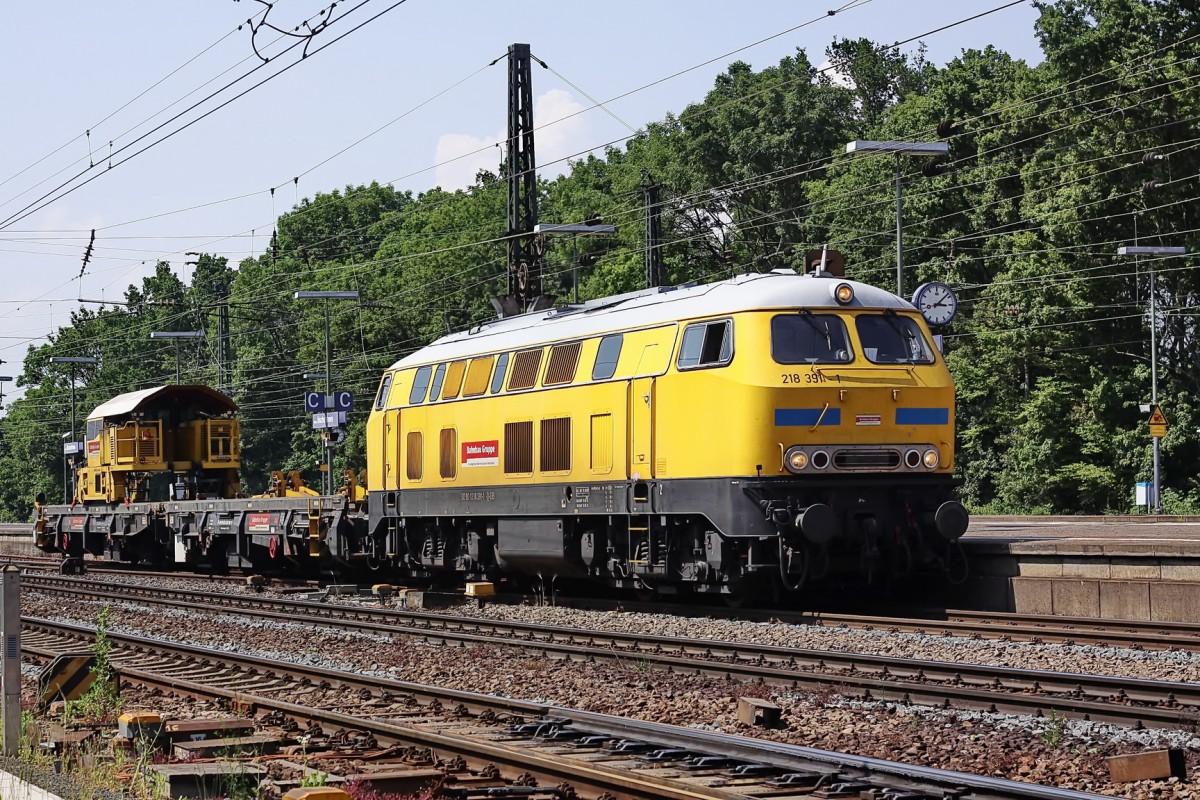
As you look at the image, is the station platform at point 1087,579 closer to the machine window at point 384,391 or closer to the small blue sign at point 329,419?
the machine window at point 384,391

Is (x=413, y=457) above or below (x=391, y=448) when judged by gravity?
below

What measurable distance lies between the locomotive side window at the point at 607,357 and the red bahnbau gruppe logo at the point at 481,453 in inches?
104

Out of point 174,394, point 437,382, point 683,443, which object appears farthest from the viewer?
point 174,394

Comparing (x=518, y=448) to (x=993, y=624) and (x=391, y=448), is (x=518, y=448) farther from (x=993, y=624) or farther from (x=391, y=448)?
(x=993, y=624)

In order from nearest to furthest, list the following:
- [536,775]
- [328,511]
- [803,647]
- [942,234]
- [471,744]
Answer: [536,775] → [471,744] → [803,647] → [328,511] → [942,234]

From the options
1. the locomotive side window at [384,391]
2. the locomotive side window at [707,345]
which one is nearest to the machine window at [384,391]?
the locomotive side window at [384,391]

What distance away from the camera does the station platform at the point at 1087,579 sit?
17.0 m

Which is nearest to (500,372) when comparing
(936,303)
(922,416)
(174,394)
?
(922,416)

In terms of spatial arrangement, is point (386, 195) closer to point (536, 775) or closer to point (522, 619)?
point (522, 619)

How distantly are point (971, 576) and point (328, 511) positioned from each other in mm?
12637

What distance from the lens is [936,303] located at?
27.2m

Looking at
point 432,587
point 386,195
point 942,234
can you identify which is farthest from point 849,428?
point 386,195

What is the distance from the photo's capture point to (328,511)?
27.9 m

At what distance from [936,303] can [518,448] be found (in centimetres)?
923
